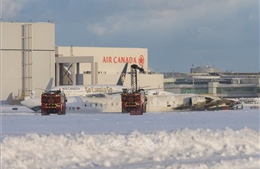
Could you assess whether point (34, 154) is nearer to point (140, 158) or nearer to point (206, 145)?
point (140, 158)

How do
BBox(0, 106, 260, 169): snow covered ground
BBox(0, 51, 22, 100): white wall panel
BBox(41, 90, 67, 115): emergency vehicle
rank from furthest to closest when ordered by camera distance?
BBox(0, 51, 22, 100): white wall panel < BBox(41, 90, 67, 115): emergency vehicle < BBox(0, 106, 260, 169): snow covered ground

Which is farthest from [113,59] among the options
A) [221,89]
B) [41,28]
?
[221,89]

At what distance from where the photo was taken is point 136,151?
16.8 metres

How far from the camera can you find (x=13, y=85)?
90062mm

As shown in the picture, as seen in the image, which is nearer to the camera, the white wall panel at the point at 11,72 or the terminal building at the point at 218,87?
the white wall panel at the point at 11,72

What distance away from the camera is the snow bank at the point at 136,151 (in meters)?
15.0

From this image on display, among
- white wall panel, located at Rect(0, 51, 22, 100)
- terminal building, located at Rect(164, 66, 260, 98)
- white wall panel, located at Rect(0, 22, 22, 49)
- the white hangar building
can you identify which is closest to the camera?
white wall panel, located at Rect(0, 51, 22, 100)

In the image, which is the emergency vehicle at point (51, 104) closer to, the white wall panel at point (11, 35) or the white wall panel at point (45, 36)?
the white wall panel at point (11, 35)

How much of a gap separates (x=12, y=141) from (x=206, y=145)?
5.18 m

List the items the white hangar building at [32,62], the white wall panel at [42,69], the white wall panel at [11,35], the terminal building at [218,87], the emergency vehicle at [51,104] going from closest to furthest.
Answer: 1. the emergency vehicle at [51,104]
2. the white wall panel at [11,35]
3. the white hangar building at [32,62]
4. the white wall panel at [42,69]
5. the terminal building at [218,87]

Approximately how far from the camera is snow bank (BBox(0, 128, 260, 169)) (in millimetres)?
14984

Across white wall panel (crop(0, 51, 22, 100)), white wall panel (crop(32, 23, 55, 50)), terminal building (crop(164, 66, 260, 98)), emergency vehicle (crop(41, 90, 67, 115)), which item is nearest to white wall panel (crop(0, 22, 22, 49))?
white wall panel (crop(0, 51, 22, 100))

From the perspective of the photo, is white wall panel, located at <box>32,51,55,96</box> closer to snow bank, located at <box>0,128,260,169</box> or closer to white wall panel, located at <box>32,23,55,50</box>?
white wall panel, located at <box>32,23,55,50</box>

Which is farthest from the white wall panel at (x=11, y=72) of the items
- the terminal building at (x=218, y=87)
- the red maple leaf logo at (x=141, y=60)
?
the terminal building at (x=218, y=87)
